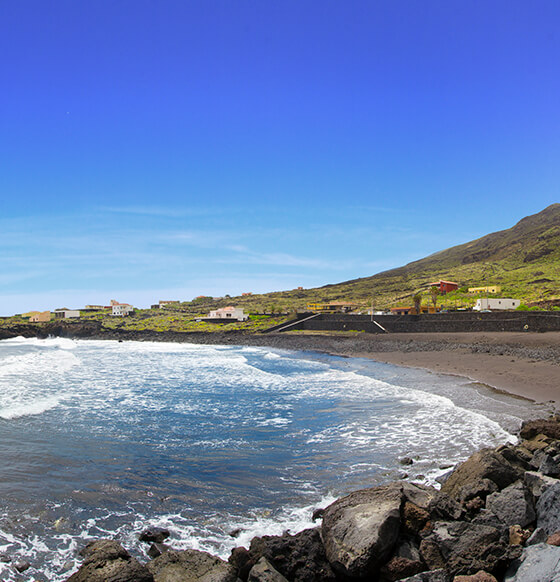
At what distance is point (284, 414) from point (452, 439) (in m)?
5.97

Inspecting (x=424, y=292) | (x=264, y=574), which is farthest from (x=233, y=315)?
(x=264, y=574)

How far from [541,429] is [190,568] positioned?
8.92m

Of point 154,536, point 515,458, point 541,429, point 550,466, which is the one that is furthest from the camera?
point 541,429

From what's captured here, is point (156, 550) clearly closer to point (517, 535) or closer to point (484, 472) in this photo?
point (517, 535)

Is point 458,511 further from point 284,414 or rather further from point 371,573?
point 284,414

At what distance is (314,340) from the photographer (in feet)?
194

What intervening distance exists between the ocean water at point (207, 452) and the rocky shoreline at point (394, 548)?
3.23 ft

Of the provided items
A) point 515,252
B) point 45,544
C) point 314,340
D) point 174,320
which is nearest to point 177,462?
point 45,544

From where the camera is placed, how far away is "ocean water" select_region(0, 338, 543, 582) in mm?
7762

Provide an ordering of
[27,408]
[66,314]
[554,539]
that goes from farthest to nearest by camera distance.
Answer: [66,314]
[27,408]
[554,539]

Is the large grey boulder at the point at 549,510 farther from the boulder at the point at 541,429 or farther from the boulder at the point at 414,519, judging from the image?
the boulder at the point at 541,429

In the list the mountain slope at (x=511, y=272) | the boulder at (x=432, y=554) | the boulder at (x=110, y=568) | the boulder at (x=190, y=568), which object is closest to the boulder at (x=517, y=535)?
the boulder at (x=432, y=554)

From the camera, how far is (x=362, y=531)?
601 centimetres

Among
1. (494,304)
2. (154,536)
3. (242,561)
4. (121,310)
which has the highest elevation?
(121,310)
